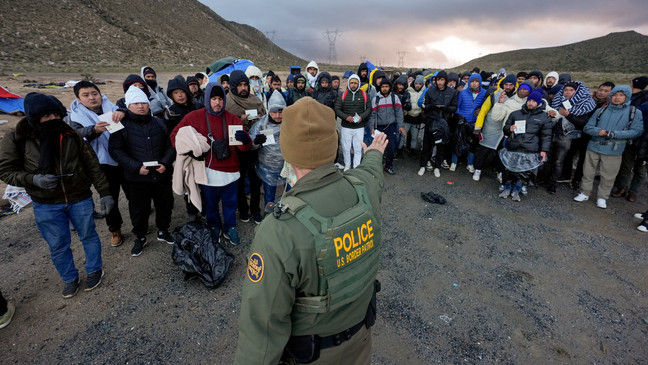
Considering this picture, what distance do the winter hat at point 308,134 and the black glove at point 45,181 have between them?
2909 mm

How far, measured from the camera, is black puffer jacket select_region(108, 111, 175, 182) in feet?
11.9

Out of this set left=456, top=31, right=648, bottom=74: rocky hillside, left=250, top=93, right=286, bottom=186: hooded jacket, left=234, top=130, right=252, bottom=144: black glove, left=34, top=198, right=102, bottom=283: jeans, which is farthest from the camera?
left=456, top=31, right=648, bottom=74: rocky hillside

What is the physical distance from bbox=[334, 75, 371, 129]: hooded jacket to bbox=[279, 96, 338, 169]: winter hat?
496 centimetres

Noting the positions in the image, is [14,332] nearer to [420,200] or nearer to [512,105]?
[420,200]

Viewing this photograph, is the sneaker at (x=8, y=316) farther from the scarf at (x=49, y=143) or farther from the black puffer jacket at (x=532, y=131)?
the black puffer jacket at (x=532, y=131)

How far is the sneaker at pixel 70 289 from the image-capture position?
3299mm

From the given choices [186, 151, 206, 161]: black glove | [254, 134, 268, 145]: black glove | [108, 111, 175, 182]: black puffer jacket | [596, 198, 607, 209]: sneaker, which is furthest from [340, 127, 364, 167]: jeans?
[596, 198, 607, 209]: sneaker

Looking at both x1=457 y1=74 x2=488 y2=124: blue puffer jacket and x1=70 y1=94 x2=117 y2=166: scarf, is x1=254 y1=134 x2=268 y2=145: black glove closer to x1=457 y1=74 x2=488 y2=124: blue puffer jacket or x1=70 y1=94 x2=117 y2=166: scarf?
x1=70 y1=94 x2=117 y2=166: scarf

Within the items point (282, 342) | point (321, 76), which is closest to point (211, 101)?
point (282, 342)

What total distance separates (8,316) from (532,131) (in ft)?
25.8

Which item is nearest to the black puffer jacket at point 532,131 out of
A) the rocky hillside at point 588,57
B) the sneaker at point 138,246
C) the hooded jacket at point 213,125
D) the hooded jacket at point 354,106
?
the hooded jacket at point 354,106

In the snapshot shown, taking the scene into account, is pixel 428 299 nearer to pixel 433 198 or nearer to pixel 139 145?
pixel 433 198

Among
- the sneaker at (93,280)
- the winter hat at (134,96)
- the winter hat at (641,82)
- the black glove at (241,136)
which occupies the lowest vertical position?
the sneaker at (93,280)

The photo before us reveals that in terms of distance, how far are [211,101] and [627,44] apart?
118891mm
